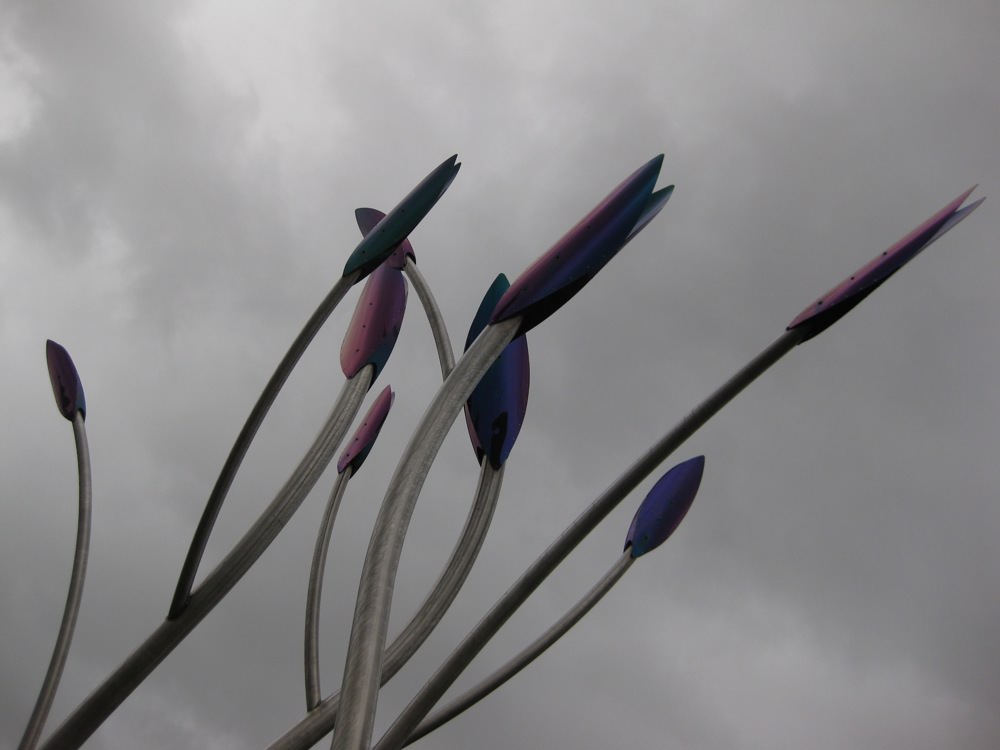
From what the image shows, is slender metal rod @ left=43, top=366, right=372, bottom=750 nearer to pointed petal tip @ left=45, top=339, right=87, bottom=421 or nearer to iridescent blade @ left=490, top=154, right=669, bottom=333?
iridescent blade @ left=490, top=154, right=669, bottom=333

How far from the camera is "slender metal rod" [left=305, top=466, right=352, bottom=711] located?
33.7 ft

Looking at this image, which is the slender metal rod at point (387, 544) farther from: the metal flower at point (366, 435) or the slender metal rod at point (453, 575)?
the metal flower at point (366, 435)

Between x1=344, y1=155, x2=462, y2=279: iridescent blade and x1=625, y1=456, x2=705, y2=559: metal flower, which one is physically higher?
x1=344, y1=155, x2=462, y2=279: iridescent blade

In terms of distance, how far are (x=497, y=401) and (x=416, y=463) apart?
3.05m

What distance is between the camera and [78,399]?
488 inches

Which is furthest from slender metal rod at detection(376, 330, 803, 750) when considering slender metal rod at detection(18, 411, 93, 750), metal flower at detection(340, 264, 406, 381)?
slender metal rod at detection(18, 411, 93, 750)

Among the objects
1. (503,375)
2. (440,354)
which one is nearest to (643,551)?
(503,375)

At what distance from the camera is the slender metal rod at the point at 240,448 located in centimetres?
894

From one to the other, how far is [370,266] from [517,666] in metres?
4.76

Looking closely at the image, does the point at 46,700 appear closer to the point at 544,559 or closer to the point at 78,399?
the point at 78,399

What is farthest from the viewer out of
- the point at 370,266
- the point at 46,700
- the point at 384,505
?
the point at 46,700

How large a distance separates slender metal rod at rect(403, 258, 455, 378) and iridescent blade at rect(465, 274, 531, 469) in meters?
0.60

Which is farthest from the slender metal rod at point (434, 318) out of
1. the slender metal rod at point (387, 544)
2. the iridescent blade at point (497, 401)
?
the slender metal rod at point (387, 544)

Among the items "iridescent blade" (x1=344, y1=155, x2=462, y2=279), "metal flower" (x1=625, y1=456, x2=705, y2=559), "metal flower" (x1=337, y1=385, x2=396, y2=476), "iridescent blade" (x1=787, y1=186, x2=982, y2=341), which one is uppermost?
"metal flower" (x1=337, y1=385, x2=396, y2=476)
